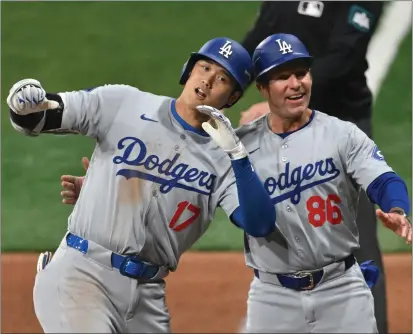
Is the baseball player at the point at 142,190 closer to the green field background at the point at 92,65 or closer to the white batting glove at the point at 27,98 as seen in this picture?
the white batting glove at the point at 27,98

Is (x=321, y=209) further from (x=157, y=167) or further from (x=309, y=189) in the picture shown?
(x=157, y=167)

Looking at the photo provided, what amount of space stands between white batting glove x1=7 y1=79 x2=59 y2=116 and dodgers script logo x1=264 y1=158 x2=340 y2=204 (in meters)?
0.90

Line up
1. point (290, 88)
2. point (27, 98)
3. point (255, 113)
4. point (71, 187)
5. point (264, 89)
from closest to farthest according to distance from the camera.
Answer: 1. point (27, 98)
2. point (290, 88)
3. point (264, 89)
4. point (71, 187)
5. point (255, 113)

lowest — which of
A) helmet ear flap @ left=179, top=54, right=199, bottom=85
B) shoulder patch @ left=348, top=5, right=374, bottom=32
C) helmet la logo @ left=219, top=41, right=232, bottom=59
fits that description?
Answer: helmet ear flap @ left=179, top=54, right=199, bottom=85

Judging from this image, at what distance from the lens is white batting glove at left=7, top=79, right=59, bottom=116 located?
2555 millimetres

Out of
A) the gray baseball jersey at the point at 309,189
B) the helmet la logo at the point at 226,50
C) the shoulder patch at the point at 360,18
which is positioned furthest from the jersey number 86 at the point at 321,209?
the shoulder patch at the point at 360,18

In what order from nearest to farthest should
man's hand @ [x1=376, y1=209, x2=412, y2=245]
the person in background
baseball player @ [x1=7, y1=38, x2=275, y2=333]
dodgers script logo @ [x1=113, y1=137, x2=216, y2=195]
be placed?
man's hand @ [x1=376, y1=209, x2=412, y2=245] → baseball player @ [x1=7, y1=38, x2=275, y2=333] → dodgers script logo @ [x1=113, y1=137, x2=216, y2=195] → the person in background

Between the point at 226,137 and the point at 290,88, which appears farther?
the point at 290,88

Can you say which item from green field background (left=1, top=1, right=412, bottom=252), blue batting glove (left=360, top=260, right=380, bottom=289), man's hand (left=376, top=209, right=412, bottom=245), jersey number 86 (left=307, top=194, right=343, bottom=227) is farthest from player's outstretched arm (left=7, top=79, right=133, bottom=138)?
green field background (left=1, top=1, right=412, bottom=252)

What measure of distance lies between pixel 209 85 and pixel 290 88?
0.31 meters

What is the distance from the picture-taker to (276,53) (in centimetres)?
289

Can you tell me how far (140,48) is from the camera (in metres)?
7.28

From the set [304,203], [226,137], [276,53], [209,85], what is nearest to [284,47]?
[276,53]

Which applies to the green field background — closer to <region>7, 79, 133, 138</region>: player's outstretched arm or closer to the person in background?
the person in background
